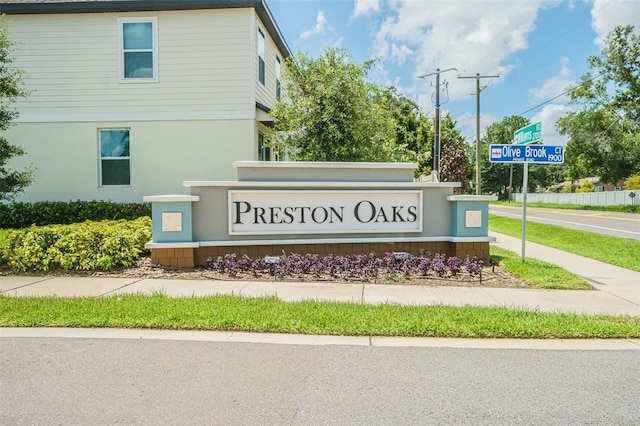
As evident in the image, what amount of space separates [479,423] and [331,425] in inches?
41.1

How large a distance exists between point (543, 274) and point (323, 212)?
4296 mm

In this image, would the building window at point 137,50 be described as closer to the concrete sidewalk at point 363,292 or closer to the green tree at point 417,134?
the concrete sidewalk at point 363,292

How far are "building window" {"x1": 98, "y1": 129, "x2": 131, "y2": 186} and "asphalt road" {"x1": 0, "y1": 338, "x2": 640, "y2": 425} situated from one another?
1004cm

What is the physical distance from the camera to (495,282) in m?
7.80

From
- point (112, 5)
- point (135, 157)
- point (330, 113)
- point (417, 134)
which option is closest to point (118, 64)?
point (112, 5)

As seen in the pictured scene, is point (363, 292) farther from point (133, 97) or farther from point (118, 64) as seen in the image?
point (118, 64)

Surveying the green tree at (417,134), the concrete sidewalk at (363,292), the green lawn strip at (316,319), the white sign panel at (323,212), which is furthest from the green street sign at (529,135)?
Result: the green tree at (417,134)

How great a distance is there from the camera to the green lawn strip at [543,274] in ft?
24.6

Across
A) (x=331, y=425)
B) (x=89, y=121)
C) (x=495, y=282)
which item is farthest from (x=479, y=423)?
(x=89, y=121)

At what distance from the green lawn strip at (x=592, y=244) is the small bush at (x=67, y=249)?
34.3ft

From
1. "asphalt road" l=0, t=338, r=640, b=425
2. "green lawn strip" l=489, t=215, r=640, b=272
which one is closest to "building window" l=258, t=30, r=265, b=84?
"green lawn strip" l=489, t=215, r=640, b=272

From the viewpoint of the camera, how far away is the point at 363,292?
22.6ft

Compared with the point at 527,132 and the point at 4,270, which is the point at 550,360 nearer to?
the point at 527,132

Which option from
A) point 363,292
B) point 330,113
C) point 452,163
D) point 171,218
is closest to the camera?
point 363,292
